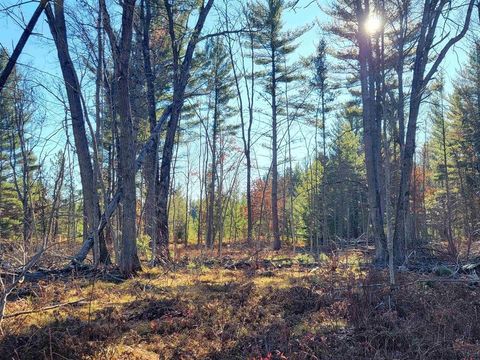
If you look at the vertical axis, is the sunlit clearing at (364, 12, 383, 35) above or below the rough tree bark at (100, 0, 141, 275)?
above

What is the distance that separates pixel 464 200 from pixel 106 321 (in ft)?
71.5

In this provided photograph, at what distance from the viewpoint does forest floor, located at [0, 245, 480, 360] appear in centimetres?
351

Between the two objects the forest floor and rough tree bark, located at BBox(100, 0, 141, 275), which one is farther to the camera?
rough tree bark, located at BBox(100, 0, 141, 275)

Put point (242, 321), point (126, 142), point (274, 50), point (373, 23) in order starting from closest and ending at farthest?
point (242, 321) → point (126, 142) → point (373, 23) → point (274, 50)

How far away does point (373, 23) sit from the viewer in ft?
25.1

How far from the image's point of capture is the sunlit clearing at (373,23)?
6.93 metres

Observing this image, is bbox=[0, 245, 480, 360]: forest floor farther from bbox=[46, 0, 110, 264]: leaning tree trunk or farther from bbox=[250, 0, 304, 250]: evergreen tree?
bbox=[250, 0, 304, 250]: evergreen tree

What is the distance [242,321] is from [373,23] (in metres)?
6.14

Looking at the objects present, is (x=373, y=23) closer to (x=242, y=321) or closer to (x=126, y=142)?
(x=126, y=142)

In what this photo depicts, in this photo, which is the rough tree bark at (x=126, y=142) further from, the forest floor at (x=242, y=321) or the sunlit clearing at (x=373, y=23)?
the sunlit clearing at (x=373, y=23)

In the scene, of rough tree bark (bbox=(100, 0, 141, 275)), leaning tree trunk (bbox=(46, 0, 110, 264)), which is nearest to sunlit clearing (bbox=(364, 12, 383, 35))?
rough tree bark (bbox=(100, 0, 141, 275))

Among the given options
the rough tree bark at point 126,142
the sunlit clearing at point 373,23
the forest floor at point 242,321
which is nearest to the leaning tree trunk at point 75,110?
the rough tree bark at point 126,142

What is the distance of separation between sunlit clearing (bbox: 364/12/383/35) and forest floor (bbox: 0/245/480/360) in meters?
4.30

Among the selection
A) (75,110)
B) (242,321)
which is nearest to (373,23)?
(75,110)
